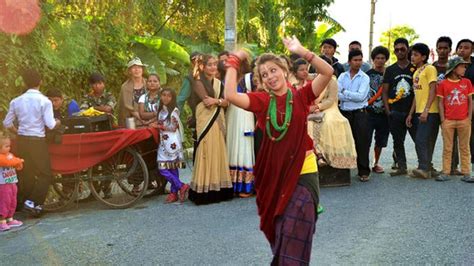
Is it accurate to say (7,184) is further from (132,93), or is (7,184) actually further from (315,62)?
(315,62)

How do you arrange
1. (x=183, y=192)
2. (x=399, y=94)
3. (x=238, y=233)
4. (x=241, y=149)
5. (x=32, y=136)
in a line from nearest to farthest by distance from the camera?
1. (x=238, y=233)
2. (x=32, y=136)
3. (x=183, y=192)
4. (x=241, y=149)
5. (x=399, y=94)

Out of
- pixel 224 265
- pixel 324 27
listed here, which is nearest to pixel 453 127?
pixel 224 265

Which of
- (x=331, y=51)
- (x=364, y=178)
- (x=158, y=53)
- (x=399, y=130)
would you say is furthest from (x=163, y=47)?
(x=364, y=178)

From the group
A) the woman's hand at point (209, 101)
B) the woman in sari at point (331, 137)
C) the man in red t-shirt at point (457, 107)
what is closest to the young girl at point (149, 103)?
the woman's hand at point (209, 101)

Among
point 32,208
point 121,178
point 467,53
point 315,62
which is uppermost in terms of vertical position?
point 467,53

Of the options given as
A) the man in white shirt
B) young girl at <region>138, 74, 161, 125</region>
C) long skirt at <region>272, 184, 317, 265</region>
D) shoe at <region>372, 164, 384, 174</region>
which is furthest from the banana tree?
long skirt at <region>272, 184, 317, 265</region>

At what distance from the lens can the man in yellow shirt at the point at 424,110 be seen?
24.0 ft

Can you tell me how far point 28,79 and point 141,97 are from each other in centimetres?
154

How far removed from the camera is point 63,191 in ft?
21.0

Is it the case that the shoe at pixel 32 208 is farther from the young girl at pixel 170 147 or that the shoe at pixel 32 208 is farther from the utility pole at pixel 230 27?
the utility pole at pixel 230 27

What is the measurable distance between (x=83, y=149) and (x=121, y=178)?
57 cm

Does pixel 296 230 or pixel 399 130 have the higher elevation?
pixel 399 130

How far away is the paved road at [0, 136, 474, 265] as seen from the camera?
4388mm

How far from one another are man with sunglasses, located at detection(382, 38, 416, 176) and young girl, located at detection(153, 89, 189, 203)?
10.7 ft
